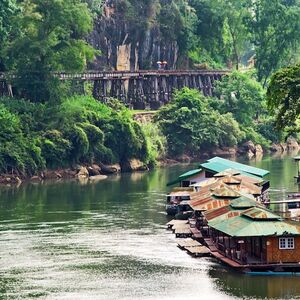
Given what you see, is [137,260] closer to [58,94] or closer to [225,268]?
[225,268]

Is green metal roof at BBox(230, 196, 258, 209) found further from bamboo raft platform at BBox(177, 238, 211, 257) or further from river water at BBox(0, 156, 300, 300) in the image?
river water at BBox(0, 156, 300, 300)

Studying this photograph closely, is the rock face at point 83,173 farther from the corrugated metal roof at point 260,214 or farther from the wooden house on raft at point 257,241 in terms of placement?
the corrugated metal roof at point 260,214

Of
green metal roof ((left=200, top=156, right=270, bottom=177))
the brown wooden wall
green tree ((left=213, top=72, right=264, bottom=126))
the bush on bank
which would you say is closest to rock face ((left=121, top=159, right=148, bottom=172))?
the bush on bank

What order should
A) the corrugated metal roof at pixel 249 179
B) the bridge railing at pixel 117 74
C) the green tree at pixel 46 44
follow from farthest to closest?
the bridge railing at pixel 117 74 < the green tree at pixel 46 44 < the corrugated metal roof at pixel 249 179

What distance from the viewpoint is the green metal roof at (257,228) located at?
53.1 metres

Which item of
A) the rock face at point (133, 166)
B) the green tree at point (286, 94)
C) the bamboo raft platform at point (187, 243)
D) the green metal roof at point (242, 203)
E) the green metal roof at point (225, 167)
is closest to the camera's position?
the green metal roof at point (242, 203)

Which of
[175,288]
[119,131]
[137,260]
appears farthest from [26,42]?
[175,288]

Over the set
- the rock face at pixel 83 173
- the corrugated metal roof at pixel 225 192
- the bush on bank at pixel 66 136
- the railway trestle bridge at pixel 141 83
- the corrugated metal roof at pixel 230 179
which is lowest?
the rock face at pixel 83 173

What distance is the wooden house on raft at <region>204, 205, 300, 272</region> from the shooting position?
5288cm

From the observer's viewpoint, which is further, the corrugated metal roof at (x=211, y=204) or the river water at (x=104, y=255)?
the corrugated metal roof at (x=211, y=204)

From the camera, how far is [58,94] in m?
112

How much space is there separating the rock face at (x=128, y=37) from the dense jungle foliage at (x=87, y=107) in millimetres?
242

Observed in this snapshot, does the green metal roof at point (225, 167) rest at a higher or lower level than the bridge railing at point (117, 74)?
lower

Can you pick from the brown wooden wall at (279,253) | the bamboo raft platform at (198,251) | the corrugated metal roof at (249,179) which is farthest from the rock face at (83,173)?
the brown wooden wall at (279,253)
